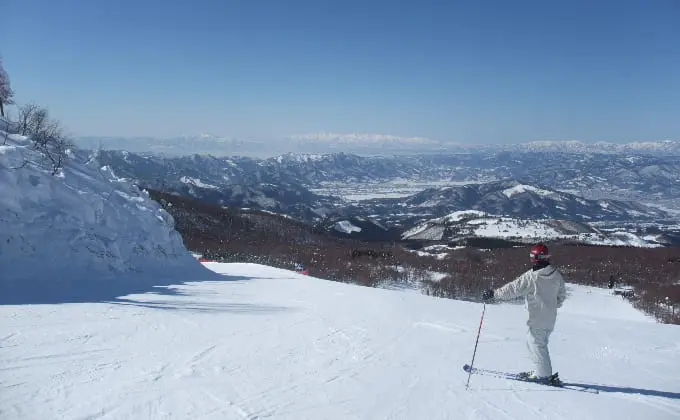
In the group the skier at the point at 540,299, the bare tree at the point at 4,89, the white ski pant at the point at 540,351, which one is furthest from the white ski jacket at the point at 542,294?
the bare tree at the point at 4,89

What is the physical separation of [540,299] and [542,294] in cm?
10

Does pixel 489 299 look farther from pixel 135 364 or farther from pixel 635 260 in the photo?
pixel 635 260

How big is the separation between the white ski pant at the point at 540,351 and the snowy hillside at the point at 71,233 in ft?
39.8

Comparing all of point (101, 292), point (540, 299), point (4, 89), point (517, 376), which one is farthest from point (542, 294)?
point (4, 89)

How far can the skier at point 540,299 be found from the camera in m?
7.82

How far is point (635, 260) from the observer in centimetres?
13038

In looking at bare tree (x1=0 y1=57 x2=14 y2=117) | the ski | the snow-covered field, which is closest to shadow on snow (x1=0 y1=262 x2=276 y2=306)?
the snow-covered field

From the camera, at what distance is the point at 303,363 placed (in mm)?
8242

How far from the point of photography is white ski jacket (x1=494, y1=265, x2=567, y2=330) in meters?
7.86

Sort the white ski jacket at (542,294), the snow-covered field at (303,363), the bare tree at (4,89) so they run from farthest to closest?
1. the bare tree at (4,89)
2. the white ski jacket at (542,294)
3. the snow-covered field at (303,363)

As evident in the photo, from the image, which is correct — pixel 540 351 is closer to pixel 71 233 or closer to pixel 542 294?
pixel 542 294

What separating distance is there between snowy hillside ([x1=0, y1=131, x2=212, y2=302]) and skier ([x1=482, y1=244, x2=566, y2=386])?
1210 centimetres

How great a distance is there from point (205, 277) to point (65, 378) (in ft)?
47.2

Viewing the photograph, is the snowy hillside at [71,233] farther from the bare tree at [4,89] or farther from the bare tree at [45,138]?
the bare tree at [4,89]
